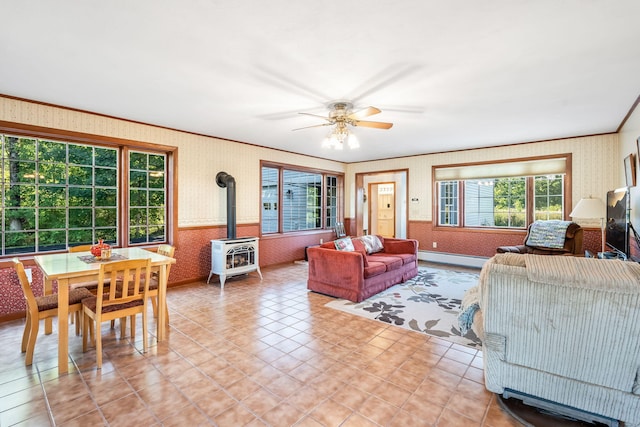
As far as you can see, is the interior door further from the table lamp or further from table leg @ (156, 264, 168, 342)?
table leg @ (156, 264, 168, 342)

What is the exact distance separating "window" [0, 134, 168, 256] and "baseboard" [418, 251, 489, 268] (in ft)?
18.0

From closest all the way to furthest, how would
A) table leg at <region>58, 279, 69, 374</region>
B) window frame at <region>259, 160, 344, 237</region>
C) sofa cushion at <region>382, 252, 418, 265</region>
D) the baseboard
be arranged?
table leg at <region>58, 279, 69, 374</region> < sofa cushion at <region>382, 252, 418, 265</region> < the baseboard < window frame at <region>259, 160, 344, 237</region>

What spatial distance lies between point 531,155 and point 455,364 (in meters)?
4.93

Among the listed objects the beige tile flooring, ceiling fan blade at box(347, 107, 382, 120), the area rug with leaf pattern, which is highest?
ceiling fan blade at box(347, 107, 382, 120)

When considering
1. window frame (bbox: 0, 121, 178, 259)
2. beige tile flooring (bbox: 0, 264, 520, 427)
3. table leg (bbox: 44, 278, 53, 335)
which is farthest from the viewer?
window frame (bbox: 0, 121, 178, 259)

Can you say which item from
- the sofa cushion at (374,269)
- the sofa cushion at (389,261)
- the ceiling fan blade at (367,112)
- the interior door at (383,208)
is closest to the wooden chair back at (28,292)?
the ceiling fan blade at (367,112)

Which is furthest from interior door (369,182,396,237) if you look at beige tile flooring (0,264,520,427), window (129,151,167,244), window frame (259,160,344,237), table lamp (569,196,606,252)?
beige tile flooring (0,264,520,427)

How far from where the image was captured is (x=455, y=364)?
8.54 feet

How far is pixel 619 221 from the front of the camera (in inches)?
131

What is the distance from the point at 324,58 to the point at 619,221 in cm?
356

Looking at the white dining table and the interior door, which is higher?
the interior door

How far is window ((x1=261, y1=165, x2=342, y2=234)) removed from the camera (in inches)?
265

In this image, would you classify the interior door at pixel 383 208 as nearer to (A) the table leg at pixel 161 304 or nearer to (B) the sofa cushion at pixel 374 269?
(B) the sofa cushion at pixel 374 269

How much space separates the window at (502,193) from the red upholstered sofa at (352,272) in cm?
246
